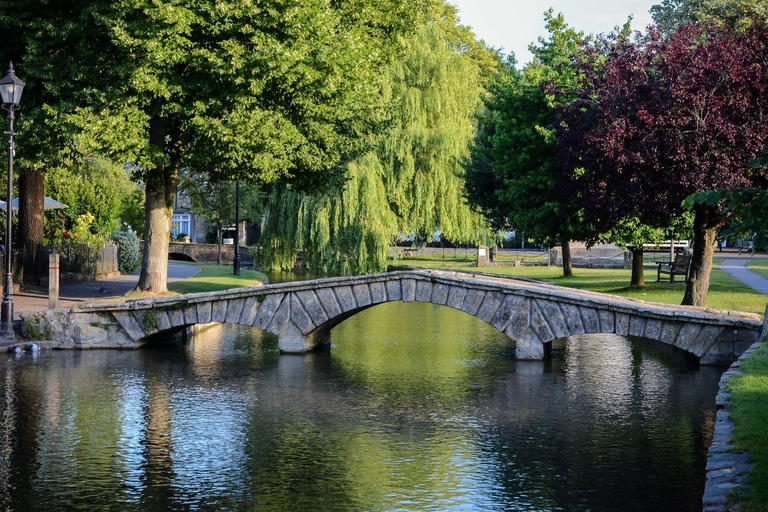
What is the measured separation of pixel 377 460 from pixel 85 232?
26.2m

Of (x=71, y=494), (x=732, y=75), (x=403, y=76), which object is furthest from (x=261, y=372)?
(x=403, y=76)

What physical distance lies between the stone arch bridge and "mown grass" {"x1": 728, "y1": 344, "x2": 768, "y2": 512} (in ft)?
10.6

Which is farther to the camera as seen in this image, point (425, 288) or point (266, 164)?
point (266, 164)

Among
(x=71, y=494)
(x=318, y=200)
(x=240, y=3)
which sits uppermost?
(x=240, y=3)

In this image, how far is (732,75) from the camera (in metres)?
21.1

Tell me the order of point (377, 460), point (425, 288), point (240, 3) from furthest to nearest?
point (240, 3) → point (425, 288) → point (377, 460)

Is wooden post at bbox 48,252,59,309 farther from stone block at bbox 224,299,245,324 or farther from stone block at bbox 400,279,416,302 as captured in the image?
stone block at bbox 400,279,416,302

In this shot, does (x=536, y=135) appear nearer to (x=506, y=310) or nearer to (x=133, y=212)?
(x=506, y=310)

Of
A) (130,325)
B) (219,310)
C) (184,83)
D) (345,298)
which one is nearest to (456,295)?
(345,298)

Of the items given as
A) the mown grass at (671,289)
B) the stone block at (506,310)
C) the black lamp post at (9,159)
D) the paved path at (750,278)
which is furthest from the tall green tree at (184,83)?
the paved path at (750,278)

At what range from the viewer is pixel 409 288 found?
65.3 feet

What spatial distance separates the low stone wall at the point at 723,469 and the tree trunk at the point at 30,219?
2444 centimetres

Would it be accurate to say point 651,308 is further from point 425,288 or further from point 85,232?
point 85,232

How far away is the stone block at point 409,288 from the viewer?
782 inches
